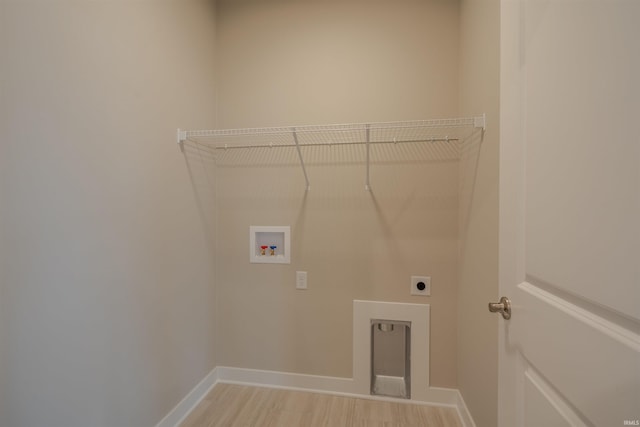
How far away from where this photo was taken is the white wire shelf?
1625 millimetres

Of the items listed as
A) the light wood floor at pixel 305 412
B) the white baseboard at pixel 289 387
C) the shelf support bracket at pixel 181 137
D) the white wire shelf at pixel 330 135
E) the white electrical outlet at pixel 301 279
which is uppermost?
the white wire shelf at pixel 330 135

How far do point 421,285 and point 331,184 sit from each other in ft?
3.00

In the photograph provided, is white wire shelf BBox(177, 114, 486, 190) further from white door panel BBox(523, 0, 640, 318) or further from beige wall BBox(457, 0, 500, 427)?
white door panel BBox(523, 0, 640, 318)

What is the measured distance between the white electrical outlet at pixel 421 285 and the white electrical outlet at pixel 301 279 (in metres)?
0.74

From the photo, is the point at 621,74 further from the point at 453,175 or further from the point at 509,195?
the point at 453,175

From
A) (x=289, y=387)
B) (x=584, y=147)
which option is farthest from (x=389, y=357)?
(x=584, y=147)

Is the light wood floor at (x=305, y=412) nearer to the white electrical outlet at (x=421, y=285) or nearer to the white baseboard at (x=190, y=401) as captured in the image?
the white baseboard at (x=190, y=401)

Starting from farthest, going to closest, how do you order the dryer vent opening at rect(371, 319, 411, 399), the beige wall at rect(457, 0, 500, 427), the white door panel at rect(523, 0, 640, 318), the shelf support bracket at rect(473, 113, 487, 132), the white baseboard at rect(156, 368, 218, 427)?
the dryer vent opening at rect(371, 319, 411, 399)
the white baseboard at rect(156, 368, 218, 427)
the shelf support bracket at rect(473, 113, 487, 132)
the beige wall at rect(457, 0, 500, 427)
the white door panel at rect(523, 0, 640, 318)

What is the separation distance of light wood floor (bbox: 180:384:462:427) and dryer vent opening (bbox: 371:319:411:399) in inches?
5.3

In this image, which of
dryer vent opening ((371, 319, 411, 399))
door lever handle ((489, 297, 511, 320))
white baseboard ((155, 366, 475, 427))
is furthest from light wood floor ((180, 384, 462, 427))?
door lever handle ((489, 297, 511, 320))

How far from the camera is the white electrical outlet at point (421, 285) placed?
69.6 inches

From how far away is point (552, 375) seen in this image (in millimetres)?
619

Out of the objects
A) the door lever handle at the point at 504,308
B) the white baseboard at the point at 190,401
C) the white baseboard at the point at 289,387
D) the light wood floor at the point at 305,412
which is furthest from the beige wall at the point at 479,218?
the white baseboard at the point at 190,401

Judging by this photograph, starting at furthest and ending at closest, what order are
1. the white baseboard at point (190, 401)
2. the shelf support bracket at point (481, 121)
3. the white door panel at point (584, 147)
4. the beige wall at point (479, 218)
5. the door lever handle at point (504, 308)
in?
the white baseboard at point (190, 401) → the shelf support bracket at point (481, 121) → the beige wall at point (479, 218) → the door lever handle at point (504, 308) → the white door panel at point (584, 147)
